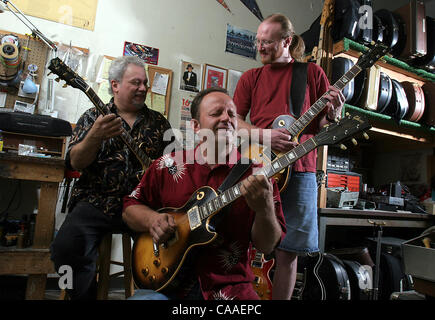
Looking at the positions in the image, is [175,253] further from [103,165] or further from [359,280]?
[359,280]

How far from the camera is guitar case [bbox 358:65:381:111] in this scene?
2.30m

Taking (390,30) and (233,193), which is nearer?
(233,193)

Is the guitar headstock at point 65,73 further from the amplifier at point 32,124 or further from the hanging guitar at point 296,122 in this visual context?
the hanging guitar at point 296,122

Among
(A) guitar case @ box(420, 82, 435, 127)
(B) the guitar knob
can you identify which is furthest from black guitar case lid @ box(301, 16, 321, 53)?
(B) the guitar knob

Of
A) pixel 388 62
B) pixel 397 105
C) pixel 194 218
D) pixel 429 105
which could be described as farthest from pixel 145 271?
pixel 429 105

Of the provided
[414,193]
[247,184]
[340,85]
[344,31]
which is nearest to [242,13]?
[344,31]

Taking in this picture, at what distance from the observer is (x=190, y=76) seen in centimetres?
259

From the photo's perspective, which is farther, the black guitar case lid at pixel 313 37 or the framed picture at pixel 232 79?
the framed picture at pixel 232 79

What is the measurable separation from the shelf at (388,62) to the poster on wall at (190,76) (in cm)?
117

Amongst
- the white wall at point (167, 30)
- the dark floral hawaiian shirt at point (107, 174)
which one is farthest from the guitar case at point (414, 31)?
the dark floral hawaiian shirt at point (107, 174)

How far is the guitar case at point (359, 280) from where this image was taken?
185 cm

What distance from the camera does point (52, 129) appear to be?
6.12 ft

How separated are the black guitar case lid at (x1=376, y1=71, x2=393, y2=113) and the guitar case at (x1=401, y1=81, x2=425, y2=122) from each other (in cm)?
34

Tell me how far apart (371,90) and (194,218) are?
202 cm
